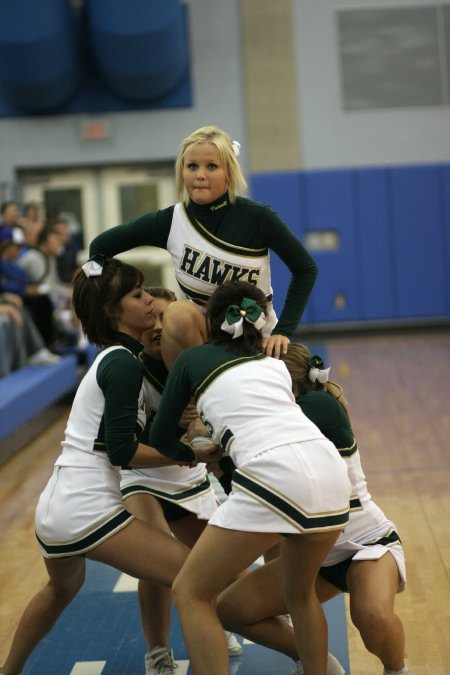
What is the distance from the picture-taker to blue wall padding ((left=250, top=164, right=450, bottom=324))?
1293 centimetres

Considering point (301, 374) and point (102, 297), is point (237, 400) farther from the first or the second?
point (102, 297)

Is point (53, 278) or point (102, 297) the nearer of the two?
point (102, 297)

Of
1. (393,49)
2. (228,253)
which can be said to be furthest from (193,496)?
(393,49)

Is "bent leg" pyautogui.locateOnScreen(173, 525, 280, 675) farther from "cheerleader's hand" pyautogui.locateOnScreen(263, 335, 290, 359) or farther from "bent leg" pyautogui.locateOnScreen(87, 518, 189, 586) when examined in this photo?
"cheerleader's hand" pyautogui.locateOnScreen(263, 335, 290, 359)

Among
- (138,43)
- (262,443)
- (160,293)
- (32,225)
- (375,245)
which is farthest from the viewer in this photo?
(375,245)

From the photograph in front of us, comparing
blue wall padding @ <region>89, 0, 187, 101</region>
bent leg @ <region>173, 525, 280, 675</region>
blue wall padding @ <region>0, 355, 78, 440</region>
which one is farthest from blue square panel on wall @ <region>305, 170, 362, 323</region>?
bent leg @ <region>173, 525, 280, 675</region>

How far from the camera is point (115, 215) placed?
13477 mm

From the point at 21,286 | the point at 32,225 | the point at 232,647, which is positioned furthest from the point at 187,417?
the point at 32,225

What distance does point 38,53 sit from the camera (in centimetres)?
1141

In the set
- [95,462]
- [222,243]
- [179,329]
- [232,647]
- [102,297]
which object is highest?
[222,243]

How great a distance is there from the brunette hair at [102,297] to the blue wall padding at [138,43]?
892 cm

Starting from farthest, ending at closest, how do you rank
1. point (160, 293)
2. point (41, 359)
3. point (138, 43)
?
point (138, 43), point (41, 359), point (160, 293)

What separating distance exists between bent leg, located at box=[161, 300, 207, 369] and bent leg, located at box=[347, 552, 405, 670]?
2.71 feet

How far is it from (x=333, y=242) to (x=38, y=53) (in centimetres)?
438
